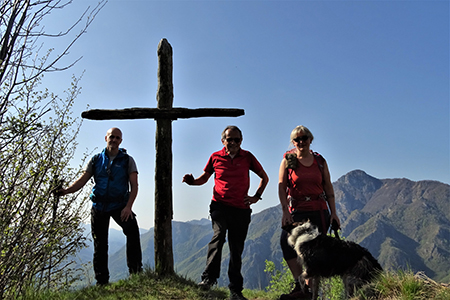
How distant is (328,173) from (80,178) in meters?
4.75

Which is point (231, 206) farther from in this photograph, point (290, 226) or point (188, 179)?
point (290, 226)

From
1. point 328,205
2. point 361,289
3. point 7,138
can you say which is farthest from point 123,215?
point 361,289

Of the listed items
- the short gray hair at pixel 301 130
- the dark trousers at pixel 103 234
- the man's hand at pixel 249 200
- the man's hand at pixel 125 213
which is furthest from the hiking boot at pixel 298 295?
the man's hand at pixel 125 213

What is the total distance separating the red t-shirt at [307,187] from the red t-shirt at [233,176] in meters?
1.06

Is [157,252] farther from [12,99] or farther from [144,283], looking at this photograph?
[12,99]

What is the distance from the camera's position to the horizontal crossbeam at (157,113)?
758cm

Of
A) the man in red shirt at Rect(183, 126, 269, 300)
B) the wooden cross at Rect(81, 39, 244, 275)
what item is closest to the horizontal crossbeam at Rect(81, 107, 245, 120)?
the wooden cross at Rect(81, 39, 244, 275)

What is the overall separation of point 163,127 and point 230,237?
9.06 feet

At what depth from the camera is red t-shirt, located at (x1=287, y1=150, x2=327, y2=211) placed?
5.80 m

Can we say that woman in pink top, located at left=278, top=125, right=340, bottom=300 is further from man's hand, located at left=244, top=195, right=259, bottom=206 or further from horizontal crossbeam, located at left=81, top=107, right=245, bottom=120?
horizontal crossbeam, located at left=81, top=107, right=245, bottom=120

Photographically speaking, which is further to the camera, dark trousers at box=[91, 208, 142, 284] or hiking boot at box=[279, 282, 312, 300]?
dark trousers at box=[91, 208, 142, 284]

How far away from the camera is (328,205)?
20.0 ft

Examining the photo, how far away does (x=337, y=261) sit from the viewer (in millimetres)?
4977

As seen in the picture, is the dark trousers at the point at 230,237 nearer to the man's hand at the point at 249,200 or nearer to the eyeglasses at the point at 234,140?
the man's hand at the point at 249,200
